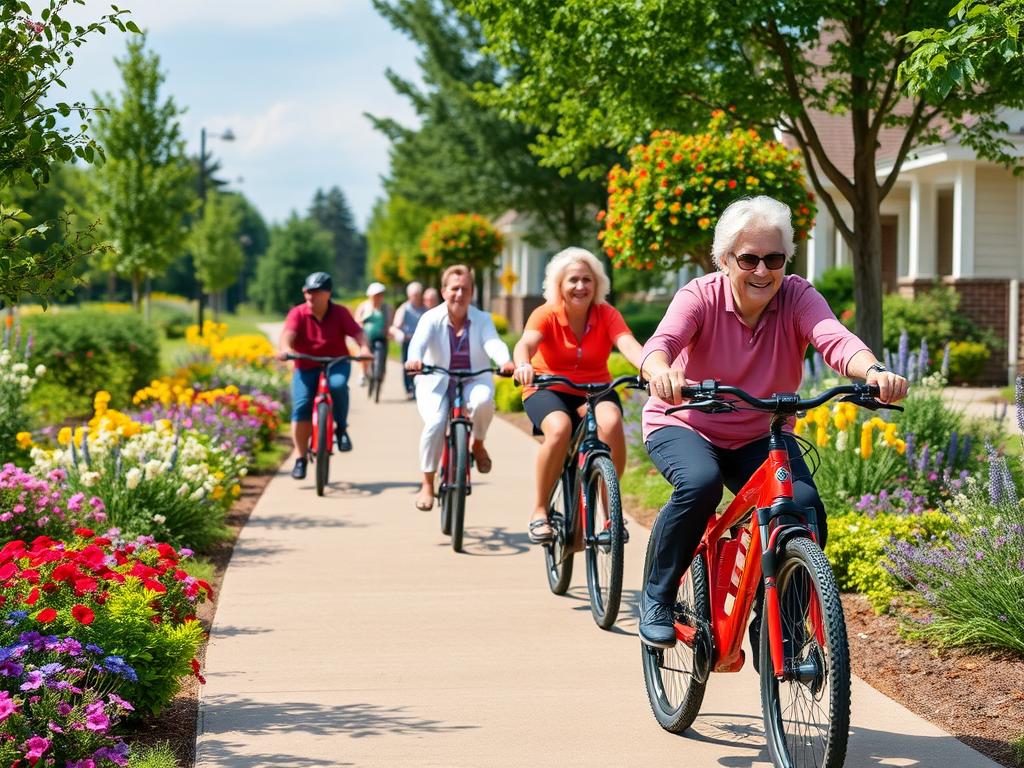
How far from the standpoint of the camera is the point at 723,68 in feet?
34.6

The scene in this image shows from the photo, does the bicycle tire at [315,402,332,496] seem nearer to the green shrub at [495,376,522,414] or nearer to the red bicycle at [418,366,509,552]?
the red bicycle at [418,366,509,552]

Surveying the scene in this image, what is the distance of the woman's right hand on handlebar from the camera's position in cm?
650

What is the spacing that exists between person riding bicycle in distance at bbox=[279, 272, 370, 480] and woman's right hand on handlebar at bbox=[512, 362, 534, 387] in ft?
14.8

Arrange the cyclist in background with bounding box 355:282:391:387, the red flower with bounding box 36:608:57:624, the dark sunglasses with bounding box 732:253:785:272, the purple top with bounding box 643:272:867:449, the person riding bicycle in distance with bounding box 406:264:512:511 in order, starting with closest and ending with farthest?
the red flower with bounding box 36:608:57:624
the dark sunglasses with bounding box 732:253:785:272
the purple top with bounding box 643:272:867:449
the person riding bicycle in distance with bounding box 406:264:512:511
the cyclist in background with bounding box 355:282:391:387

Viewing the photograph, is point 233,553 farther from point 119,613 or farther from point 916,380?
point 916,380

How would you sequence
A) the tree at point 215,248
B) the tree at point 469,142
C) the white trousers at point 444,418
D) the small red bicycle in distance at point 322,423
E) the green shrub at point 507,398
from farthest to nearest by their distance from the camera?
the tree at point 215,248, the tree at point 469,142, the green shrub at point 507,398, the small red bicycle in distance at point 322,423, the white trousers at point 444,418

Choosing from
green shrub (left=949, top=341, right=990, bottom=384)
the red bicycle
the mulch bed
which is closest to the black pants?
the mulch bed

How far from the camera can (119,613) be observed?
15.5 feet

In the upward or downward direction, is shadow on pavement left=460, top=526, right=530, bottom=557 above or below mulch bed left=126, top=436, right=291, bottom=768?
above

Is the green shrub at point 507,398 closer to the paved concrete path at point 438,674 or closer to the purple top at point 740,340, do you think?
the paved concrete path at point 438,674

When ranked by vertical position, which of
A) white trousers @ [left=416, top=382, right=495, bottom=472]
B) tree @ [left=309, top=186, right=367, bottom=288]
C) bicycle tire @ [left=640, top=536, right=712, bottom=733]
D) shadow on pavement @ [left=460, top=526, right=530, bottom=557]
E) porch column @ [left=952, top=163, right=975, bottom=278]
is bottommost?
shadow on pavement @ [left=460, top=526, right=530, bottom=557]

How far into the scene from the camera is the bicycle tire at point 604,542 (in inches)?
243

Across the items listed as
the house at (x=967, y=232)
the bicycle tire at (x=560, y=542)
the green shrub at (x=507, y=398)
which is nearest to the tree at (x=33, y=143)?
the bicycle tire at (x=560, y=542)

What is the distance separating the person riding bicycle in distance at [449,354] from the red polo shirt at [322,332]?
2.09 meters
